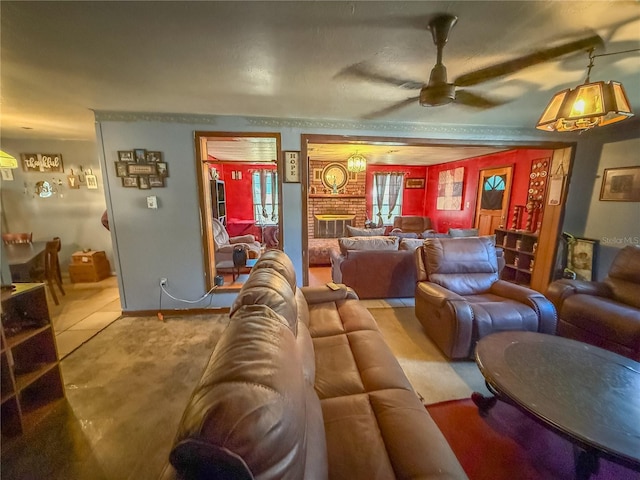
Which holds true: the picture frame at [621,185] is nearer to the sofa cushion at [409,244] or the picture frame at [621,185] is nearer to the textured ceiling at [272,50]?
the textured ceiling at [272,50]

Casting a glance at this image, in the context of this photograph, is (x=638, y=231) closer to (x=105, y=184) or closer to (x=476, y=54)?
(x=476, y=54)

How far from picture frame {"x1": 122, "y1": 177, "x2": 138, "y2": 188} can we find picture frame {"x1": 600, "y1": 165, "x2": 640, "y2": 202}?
5.58 m

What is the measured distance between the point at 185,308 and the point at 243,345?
2.72 metres

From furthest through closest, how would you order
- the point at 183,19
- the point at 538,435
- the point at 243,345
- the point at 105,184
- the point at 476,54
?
the point at 105,184, the point at 476,54, the point at 538,435, the point at 183,19, the point at 243,345

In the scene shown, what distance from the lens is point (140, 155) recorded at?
2.69m

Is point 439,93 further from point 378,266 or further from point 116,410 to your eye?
point 116,410

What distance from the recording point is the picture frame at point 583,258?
3.23 m

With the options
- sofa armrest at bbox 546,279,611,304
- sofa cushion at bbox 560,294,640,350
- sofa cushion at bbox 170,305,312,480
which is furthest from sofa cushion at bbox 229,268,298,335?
sofa armrest at bbox 546,279,611,304

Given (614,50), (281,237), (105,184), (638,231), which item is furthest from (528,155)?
(105,184)

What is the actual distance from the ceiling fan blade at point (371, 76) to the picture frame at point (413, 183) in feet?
19.1

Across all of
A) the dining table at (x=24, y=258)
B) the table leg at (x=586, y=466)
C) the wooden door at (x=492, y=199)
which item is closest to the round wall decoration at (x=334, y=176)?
the wooden door at (x=492, y=199)

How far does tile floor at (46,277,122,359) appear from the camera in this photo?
247cm

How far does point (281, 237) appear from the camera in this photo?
3062 mm

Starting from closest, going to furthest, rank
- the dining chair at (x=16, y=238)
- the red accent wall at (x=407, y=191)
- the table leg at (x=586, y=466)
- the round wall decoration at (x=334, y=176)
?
1. the table leg at (x=586, y=466)
2. the dining chair at (x=16, y=238)
3. the round wall decoration at (x=334, y=176)
4. the red accent wall at (x=407, y=191)
